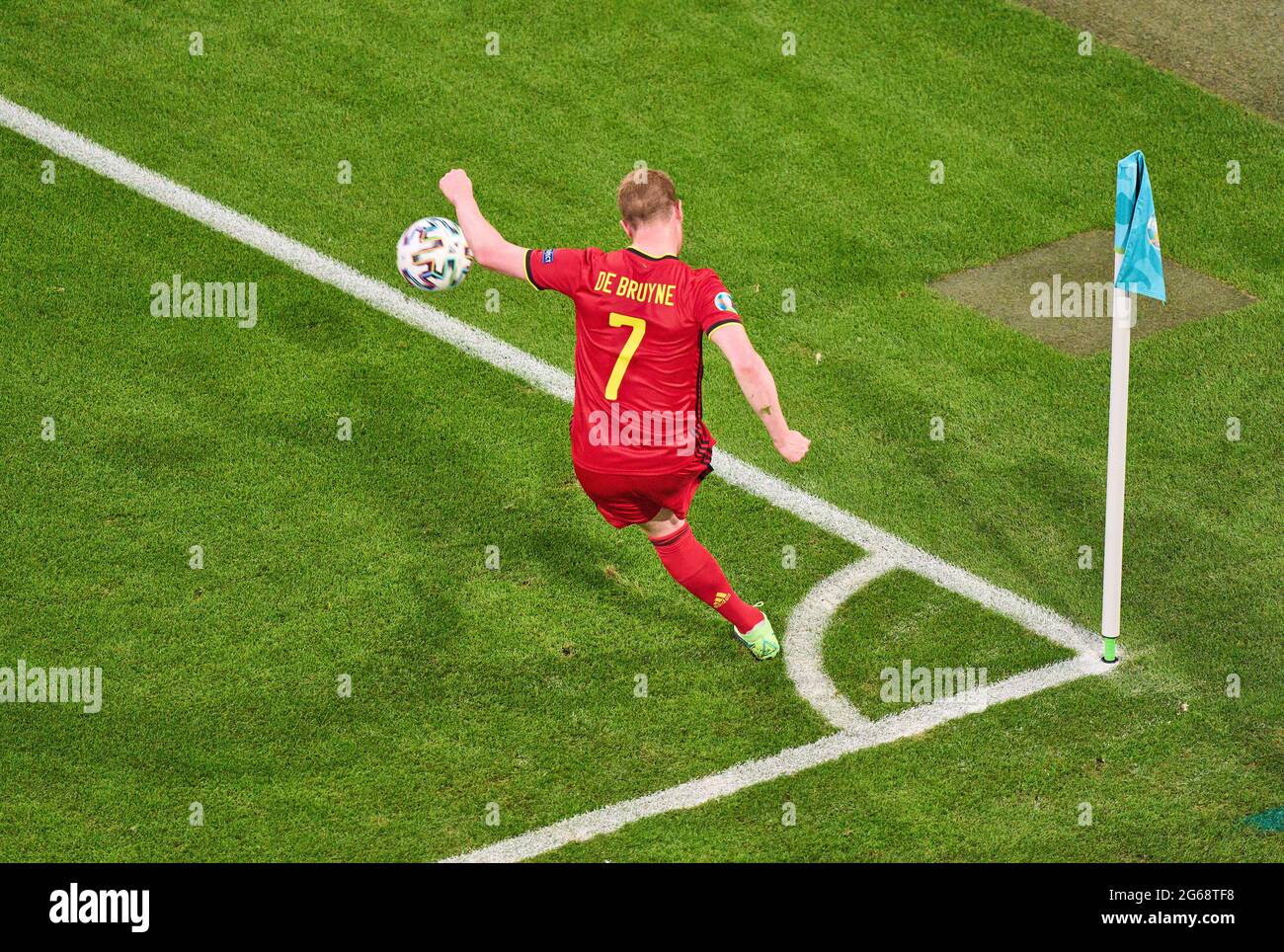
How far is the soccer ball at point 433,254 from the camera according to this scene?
816cm

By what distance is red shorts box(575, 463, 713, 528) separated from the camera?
24.4 feet

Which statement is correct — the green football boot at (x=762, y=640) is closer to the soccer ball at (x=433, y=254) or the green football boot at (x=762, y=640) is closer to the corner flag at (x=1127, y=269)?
the corner flag at (x=1127, y=269)

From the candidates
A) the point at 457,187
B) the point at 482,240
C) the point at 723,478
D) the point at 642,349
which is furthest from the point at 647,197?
the point at 723,478

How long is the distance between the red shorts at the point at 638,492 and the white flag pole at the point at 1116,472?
1822mm

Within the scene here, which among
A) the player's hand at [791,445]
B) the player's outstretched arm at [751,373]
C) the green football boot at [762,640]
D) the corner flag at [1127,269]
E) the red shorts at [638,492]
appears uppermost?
the corner flag at [1127,269]

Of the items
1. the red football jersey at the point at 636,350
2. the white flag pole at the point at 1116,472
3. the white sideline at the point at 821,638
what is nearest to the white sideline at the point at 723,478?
the white sideline at the point at 821,638

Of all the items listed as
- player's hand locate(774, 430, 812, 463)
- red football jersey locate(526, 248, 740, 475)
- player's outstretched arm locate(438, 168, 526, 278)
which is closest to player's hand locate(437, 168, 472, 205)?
player's outstretched arm locate(438, 168, 526, 278)

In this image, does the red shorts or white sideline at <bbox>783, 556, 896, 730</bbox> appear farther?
white sideline at <bbox>783, 556, 896, 730</bbox>

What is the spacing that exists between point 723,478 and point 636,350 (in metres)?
2.22

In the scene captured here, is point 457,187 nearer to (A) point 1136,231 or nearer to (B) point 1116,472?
(A) point 1136,231

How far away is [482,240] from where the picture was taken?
7.34 m

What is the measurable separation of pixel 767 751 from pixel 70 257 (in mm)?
5912

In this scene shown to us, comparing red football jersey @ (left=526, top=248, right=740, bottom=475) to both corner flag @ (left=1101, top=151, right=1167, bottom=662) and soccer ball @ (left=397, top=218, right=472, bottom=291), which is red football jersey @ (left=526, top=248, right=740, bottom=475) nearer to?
soccer ball @ (left=397, top=218, right=472, bottom=291)

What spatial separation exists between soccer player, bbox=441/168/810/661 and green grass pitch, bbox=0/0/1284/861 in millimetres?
1096
